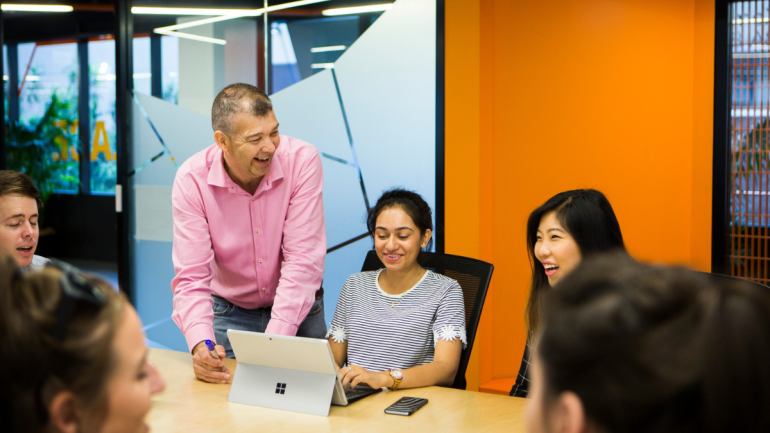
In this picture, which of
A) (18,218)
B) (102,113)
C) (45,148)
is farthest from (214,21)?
(45,148)

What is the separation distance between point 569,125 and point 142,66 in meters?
2.80

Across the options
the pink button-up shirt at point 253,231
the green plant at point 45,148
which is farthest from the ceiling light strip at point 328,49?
the green plant at point 45,148

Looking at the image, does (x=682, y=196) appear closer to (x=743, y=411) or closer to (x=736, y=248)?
(x=736, y=248)

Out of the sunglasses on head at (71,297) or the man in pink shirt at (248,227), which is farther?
the man in pink shirt at (248,227)

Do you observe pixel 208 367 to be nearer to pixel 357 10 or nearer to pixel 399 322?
pixel 399 322

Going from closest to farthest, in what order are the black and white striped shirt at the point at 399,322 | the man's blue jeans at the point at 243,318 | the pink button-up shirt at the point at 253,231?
the black and white striped shirt at the point at 399,322 → the pink button-up shirt at the point at 253,231 → the man's blue jeans at the point at 243,318

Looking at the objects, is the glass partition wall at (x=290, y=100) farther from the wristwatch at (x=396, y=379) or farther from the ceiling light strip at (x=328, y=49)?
the wristwatch at (x=396, y=379)

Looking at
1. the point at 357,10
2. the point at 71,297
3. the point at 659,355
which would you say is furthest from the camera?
the point at 357,10

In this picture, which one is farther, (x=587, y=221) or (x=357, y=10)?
(x=357, y=10)

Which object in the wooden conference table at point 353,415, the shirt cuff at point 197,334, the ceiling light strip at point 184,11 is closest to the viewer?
the wooden conference table at point 353,415

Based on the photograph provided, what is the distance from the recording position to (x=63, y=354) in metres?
0.73

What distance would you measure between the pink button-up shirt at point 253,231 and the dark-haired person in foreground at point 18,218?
518mm

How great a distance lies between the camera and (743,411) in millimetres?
616

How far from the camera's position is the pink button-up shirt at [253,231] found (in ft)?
8.32
